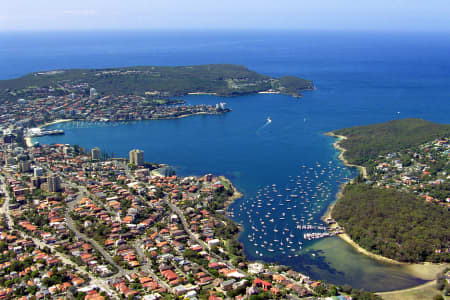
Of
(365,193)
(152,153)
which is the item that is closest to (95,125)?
(152,153)

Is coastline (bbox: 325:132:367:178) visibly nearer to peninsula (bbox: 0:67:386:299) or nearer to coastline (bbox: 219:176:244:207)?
coastline (bbox: 219:176:244:207)

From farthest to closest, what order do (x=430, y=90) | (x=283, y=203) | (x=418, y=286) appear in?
(x=430, y=90)
(x=283, y=203)
(x=418, y=286)

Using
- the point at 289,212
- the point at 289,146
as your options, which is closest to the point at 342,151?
the point at 289,146

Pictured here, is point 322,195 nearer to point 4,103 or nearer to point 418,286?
point 418,286

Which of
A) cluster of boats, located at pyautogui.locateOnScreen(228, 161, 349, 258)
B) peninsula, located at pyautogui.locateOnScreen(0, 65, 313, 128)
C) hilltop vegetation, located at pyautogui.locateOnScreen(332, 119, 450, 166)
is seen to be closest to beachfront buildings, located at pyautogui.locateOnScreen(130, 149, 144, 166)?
cluster of boats, located at pyautogui.locateOnScreen(228, 161, 349, 258)

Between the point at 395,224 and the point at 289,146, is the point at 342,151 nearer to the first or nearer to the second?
the point at 289,146
